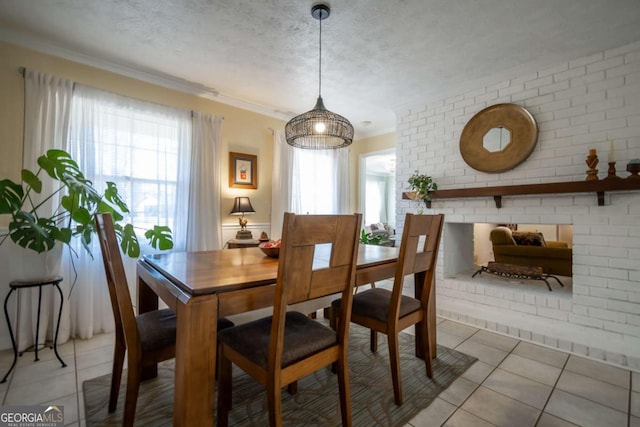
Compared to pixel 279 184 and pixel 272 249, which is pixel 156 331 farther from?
pixel 279 184

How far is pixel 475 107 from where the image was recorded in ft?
9.87

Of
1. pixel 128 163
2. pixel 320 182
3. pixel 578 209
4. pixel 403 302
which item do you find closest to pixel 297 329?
pixel 403 302

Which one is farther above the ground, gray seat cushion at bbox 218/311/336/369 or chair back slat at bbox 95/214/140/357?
chair back slat at bbox 95/214/140/357

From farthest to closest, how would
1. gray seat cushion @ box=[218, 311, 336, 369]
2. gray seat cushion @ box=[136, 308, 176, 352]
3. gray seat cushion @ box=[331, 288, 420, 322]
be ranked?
gray seat cushion @ box=[331, 288, 420, 322], gray seat cushion @ box=[136, 308, 176, 352], gray seat cushion @ box=[218, 311, 336, 369]

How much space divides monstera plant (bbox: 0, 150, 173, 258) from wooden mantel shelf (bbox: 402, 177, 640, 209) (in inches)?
117

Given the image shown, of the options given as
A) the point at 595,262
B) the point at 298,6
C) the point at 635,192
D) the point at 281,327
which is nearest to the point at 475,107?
the point at 635,192

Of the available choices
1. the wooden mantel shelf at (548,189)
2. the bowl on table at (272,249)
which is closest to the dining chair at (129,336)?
the bowl on table at (272,249)

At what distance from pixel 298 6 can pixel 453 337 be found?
2.97 metres

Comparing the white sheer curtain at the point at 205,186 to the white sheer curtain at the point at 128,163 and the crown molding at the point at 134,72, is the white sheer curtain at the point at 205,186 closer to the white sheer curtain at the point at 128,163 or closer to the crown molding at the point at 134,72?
the white sheer curtain at the point at 128,163

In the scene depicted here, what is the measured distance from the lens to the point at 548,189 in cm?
241

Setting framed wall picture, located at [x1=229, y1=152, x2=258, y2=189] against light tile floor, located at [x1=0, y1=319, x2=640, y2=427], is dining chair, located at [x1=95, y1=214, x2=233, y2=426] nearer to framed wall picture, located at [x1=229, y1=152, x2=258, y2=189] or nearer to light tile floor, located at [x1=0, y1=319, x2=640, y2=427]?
light tile floor, located at [x1=0, y1=319, x2=640, y2=427]

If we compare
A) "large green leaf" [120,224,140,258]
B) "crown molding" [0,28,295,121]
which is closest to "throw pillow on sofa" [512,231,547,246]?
"crown molding" [0,28,295,121]

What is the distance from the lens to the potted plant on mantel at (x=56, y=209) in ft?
6.17

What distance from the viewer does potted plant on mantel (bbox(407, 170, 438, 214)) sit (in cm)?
325
